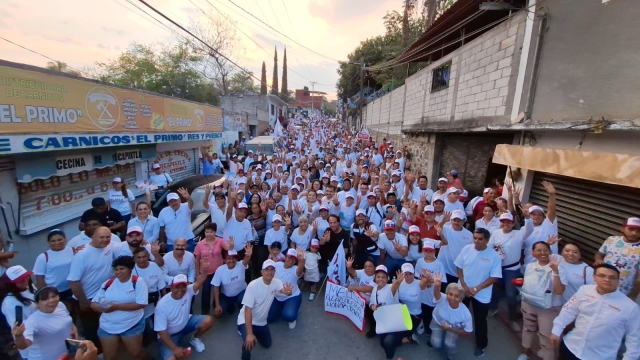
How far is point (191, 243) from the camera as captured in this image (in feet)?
17.8

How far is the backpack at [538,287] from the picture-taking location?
11.5 feet

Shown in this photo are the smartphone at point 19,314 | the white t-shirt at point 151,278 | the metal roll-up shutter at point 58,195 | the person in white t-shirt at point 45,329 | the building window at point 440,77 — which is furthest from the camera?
the building window at point 440,77

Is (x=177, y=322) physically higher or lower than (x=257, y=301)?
lower

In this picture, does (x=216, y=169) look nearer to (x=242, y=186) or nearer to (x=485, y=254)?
(x=242, y=186)

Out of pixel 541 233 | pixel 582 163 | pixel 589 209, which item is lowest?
pixel 541 233

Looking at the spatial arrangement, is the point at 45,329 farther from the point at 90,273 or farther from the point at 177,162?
the point at 177,162

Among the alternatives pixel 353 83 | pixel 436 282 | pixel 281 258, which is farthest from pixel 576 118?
pixel 353 83

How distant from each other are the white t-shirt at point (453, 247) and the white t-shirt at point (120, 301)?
434 cm

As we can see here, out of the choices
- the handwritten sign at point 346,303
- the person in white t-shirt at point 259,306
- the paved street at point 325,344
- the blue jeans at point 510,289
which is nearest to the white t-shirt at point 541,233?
the blue jeans at point 510,289

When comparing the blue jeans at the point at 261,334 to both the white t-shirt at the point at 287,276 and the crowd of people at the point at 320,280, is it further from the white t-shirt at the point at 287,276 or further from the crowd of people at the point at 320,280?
the white t-shirt at the point at 287,276

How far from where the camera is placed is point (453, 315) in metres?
3.75

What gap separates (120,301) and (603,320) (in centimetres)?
519

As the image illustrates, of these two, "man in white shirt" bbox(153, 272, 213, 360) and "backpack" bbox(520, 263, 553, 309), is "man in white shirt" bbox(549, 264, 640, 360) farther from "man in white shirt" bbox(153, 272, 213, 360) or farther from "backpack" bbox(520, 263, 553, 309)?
"man in white shirt" bbox(153, 272, 213, 360)

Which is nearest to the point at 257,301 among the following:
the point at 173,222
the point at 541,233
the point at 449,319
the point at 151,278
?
the point at 151,278
